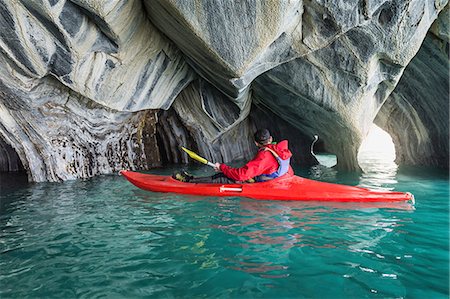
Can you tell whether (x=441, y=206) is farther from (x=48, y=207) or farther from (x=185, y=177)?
(x=48, y=207)

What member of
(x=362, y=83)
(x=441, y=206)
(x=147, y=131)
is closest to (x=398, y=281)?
(x=441, y=206)

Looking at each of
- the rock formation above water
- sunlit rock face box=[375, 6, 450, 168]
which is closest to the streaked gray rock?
the rock formation above water

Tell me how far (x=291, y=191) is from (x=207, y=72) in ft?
12.3

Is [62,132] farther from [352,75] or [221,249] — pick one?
[352,75]

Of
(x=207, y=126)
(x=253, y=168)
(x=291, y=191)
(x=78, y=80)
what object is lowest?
(x=291, y=191)

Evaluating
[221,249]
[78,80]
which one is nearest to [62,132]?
[78,80]

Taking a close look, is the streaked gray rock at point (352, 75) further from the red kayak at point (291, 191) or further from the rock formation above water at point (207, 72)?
the red kayak at point (291, 191)

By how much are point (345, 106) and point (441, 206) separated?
362cm

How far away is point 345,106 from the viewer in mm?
8805

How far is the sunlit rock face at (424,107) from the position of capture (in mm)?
8884

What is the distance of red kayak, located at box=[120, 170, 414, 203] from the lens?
5.84 metres

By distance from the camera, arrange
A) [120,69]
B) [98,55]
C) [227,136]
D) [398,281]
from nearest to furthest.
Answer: [398,281] < [98,55] < [120,69] < [227,136]

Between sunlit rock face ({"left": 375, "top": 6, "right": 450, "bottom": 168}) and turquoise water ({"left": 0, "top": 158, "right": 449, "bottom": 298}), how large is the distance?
4.43 meters

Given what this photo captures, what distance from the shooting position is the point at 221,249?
3795mm
